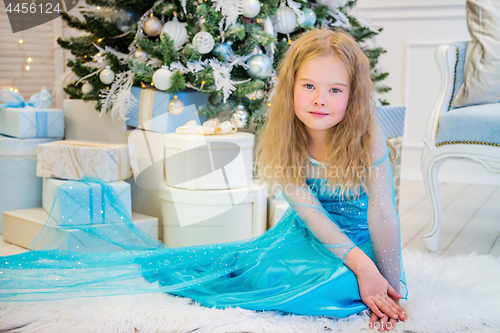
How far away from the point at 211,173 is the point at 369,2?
211cm

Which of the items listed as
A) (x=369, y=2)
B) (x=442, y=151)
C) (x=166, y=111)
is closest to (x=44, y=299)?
(x=166, y=111)

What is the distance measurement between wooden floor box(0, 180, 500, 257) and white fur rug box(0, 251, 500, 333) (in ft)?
1.77

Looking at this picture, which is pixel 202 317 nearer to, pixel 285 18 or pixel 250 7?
pixel 250 7

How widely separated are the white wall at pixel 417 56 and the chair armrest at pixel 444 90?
1.28 m

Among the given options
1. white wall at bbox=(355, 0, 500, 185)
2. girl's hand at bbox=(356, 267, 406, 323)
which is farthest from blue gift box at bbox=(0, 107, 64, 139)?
white wall at bbox=(355, 0, 500, 185)

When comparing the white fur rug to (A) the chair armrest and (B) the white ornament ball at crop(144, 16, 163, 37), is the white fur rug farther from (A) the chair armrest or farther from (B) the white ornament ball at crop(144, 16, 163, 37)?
(B) the white ornament ball at crop(144, 16, 163, 37)

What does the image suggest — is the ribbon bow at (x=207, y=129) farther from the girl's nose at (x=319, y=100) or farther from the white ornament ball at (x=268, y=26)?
the girl's nose at (x=319, y=100)

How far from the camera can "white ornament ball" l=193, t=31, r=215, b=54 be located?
58.5 inches

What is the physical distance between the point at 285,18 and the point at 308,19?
90mm

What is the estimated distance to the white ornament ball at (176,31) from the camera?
60.7 inches

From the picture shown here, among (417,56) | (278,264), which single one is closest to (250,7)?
(278,264)

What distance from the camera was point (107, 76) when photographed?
1.66 metres

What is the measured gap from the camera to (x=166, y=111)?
63.8 inches

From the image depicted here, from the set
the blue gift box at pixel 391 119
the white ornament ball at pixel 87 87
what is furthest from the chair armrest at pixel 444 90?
the white ornament ball at pixel 87 87
